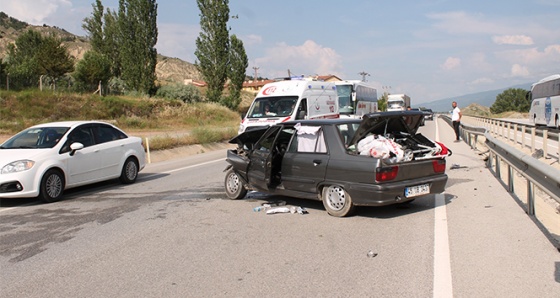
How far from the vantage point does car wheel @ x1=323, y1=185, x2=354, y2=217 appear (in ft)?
24.9

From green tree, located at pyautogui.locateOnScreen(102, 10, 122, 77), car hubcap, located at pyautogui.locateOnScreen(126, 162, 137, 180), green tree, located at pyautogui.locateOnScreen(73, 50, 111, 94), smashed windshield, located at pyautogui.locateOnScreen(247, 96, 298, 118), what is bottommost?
car hubcap, located at pyautogui.locateOnScreen(126, 162, 137, 180)

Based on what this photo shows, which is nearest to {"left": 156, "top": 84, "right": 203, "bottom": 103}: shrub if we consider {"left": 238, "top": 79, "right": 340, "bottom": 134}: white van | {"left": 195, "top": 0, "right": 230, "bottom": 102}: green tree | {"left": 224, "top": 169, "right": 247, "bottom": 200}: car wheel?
{"left": 195, "top": 0, "right": 230, "bottom": 102}: green tree

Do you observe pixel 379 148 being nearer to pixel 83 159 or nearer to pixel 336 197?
pixel 336 197

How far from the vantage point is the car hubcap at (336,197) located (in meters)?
7.67

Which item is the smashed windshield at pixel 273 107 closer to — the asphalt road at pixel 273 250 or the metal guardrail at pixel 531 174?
the metal guardrail at pixel 531 174

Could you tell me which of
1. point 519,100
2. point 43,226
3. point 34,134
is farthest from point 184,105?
point 519,100

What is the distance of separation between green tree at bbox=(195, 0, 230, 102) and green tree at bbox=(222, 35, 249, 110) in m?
5.82

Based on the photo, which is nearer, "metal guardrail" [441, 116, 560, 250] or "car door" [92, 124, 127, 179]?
"metal guardrail" [441, 116, 560, 250]

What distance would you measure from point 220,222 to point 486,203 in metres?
4.45

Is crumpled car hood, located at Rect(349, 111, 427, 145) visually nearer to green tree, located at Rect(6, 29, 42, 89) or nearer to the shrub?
green tree, located at Rect(6, 29, 42, 89)

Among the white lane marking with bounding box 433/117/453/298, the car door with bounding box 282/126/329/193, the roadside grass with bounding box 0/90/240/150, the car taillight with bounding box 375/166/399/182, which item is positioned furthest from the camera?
the roadside grass with bounding box 0/90/240/150

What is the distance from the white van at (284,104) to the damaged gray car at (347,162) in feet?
27.6

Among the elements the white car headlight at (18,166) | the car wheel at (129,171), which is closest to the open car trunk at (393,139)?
the white car headlight at (18,166)

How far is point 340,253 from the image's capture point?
5.79 m
